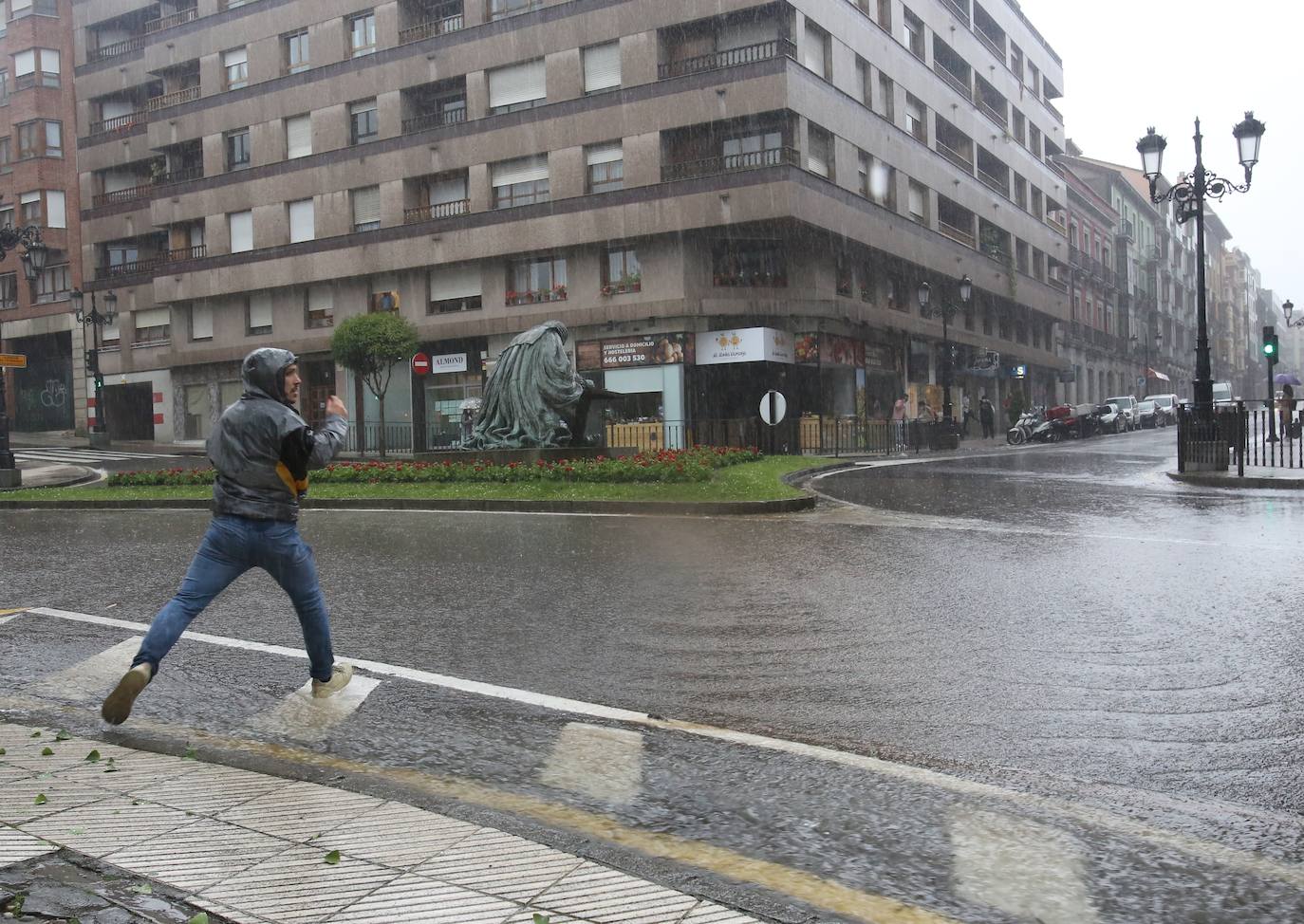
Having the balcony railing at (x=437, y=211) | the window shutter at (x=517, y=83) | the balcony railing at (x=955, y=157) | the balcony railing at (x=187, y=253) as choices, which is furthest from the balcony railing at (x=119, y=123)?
the balcony railing at (x=955, y=157)

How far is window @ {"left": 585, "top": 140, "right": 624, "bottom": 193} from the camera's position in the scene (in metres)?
32.9

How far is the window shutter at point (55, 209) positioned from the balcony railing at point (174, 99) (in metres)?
6.98

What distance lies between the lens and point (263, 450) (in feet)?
15.8

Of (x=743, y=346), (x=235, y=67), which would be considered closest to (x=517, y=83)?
(x=743, y=346)

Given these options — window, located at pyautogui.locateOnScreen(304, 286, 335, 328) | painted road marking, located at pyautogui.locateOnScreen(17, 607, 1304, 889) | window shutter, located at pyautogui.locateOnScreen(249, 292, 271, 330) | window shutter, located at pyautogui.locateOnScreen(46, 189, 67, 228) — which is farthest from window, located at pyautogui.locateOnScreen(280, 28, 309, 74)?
painted road marking, located at pyautogui.locateOnScreen(17, 607, 1304, 889)

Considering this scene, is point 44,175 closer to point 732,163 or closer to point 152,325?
point 152,325

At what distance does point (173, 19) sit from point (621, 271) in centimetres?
2276

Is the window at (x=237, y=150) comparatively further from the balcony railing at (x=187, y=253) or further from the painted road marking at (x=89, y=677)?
the painted road marking at (x=89, y=677)

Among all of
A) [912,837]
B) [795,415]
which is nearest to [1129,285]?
[795,415]

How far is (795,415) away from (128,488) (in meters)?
19.3

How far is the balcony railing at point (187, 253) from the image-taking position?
4175 cm

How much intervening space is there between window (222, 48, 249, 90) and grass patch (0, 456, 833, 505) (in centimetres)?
2591

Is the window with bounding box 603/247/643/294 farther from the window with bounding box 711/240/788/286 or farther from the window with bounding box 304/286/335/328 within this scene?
the window with bounding box 304/286/335/328

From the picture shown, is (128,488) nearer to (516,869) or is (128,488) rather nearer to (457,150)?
(516,869)
